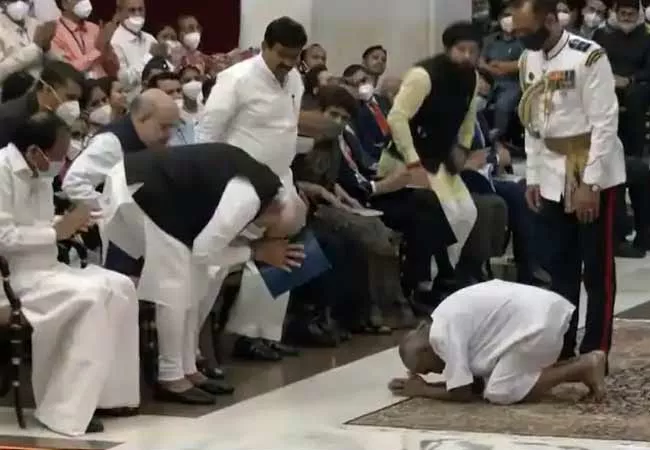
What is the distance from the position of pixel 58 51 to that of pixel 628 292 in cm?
383

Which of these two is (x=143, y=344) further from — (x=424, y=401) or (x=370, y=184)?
(x=370, y=184)

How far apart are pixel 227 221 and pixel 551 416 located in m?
1.49

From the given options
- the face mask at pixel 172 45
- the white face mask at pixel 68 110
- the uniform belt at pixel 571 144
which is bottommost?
the face mask at pixel 172 45

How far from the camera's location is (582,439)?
6203mm

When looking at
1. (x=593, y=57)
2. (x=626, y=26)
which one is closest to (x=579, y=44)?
(x=593, y=57)

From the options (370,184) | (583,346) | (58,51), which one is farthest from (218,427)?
(58,51)

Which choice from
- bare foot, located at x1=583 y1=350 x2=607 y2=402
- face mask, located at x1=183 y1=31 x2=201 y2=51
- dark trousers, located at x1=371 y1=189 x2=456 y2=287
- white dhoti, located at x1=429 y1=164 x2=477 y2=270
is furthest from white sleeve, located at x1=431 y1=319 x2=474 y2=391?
face mask, located at x1=183 y1=31 x2=201 y2=51

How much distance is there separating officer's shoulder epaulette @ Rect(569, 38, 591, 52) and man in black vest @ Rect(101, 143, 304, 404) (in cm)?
149

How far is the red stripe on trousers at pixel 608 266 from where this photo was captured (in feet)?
24.0

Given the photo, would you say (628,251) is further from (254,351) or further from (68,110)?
(68,110)

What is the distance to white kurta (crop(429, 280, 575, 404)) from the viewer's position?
6.71 metres

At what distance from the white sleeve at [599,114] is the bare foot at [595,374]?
77 cm

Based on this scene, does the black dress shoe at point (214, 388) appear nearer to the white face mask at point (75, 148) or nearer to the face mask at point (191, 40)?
the white face mask at point (75, 148)

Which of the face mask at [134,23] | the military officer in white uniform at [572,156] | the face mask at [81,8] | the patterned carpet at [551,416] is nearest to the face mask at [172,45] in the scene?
the face mask at [134,23]
